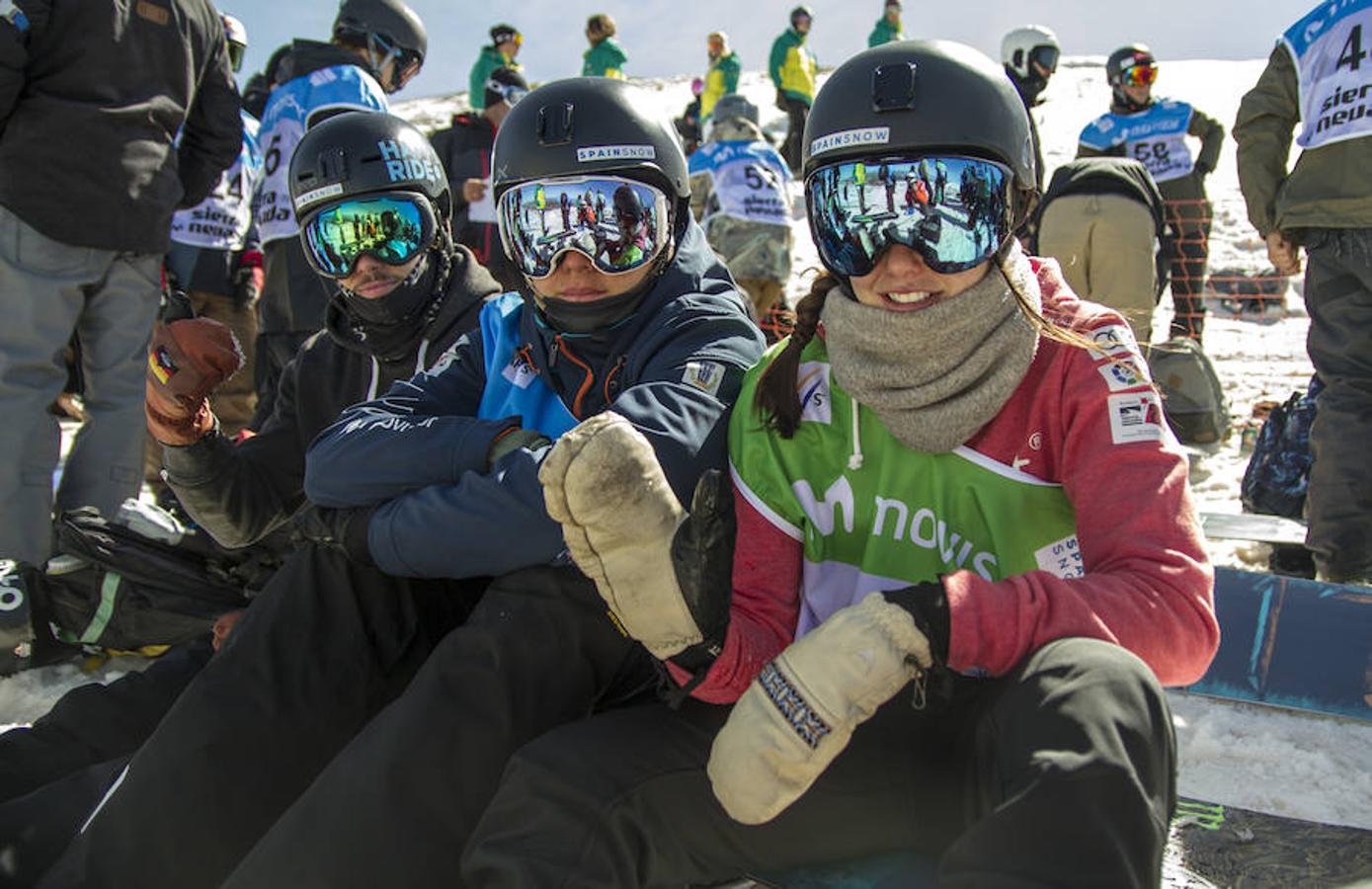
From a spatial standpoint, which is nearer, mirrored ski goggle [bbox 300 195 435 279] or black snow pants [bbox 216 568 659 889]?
black snow pants [bbox 216 568 659 889]

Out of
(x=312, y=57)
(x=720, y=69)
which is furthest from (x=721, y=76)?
(x=312, y=57)

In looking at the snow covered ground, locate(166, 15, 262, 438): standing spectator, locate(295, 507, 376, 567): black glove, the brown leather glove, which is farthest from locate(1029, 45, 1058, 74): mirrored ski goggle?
locate(295, 507, 376, 567): black glove

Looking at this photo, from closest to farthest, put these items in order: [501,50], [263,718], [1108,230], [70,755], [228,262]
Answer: [263,718]
[70,755]
[1108,230]
[228,262]
[501,50]

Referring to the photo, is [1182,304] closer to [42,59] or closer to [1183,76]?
[42,59]

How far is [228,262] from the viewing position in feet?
19.3

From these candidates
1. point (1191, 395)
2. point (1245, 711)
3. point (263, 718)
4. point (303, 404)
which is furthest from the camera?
point (1191, 395)

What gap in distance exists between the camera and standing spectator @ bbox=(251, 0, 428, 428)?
471cm

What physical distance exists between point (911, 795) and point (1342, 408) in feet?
9.20

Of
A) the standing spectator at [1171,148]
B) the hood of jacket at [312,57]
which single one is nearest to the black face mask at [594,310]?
the hood of jacket at [312,57]

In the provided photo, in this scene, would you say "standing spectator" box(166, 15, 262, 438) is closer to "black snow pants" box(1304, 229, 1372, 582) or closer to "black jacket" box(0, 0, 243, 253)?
"black jacket" box(0, 0, 243, 253)

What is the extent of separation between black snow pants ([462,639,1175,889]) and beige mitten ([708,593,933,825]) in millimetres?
167

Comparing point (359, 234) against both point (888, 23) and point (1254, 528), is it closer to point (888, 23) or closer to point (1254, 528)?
point (1254, 528)

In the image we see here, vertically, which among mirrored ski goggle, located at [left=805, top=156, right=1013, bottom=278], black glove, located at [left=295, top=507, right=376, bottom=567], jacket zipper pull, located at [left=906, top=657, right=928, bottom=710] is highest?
mirrored ski goggle, located at [left=805, top=156, right=1013, bottom=278]

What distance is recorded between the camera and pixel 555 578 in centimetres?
216
